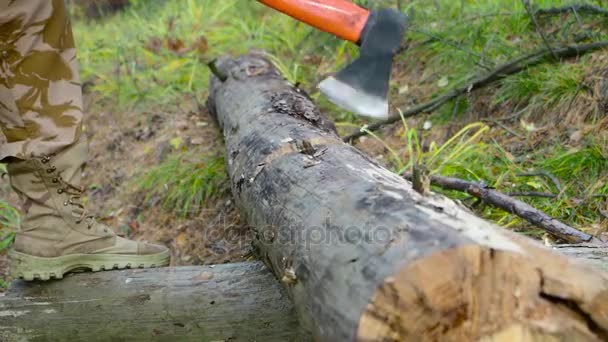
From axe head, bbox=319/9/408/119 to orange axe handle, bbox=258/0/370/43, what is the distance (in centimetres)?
4

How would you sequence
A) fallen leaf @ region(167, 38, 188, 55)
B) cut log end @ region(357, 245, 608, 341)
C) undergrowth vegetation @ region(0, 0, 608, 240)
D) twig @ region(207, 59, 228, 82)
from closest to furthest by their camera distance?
1. cut log end @ region(357, 245, 608, 341)
2. undergrowth vegetation @ region(0, 0, 608, 240)
3. twig @ region(207, 59, 228, 82)
4. fallen leaf @ region(167, 38, 188, 55)

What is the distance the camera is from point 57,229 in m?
2.48

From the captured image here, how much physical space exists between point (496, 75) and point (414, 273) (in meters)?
2.57

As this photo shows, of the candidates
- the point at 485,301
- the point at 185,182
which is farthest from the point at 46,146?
the point at 485,301

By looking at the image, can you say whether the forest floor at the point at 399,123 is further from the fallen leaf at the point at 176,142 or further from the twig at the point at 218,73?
the twig at the point at 218,73

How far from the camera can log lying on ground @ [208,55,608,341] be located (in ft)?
4.80

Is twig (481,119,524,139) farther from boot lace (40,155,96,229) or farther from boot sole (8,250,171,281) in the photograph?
boot lace (40,155,96,229)

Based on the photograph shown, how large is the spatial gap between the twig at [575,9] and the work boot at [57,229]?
→ 288 centimetres

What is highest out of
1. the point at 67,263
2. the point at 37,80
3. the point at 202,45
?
the point at 37,80

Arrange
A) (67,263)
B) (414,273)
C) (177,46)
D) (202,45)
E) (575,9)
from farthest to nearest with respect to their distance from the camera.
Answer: (177,46)
(202,45)
(575,9)
(67,263)
(414,273)

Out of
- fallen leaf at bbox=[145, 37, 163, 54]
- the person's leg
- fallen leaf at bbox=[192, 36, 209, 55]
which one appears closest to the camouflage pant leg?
the person's leg

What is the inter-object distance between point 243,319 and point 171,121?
2.69 meters

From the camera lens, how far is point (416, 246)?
59.2 inches

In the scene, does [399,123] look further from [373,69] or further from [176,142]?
[373,69]
